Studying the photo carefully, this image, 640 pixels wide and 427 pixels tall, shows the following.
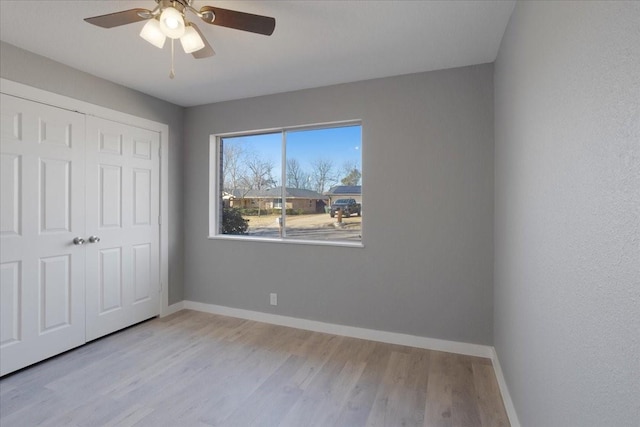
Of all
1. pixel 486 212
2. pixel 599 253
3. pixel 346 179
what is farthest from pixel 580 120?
pixel 346 179

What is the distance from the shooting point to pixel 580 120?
0.95 m

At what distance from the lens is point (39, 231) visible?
2.43 meters

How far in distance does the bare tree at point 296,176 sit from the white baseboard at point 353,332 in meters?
1.43

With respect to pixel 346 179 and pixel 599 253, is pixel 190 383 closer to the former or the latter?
pixel 346 179

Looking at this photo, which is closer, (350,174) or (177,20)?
(177,20)

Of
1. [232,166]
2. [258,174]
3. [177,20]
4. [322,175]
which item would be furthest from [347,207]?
[177,20]

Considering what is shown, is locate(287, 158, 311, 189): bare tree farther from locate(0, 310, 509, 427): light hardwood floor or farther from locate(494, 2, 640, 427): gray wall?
locate(494, 2, 640, 427): gray wall

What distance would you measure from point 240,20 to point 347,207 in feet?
6.33

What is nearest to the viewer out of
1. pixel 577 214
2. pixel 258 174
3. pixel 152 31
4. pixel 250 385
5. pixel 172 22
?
pixel 577 214

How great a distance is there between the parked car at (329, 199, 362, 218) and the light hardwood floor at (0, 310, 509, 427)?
4.03ft

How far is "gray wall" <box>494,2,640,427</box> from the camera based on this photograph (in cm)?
72

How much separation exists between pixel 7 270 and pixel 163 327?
139 centimetres

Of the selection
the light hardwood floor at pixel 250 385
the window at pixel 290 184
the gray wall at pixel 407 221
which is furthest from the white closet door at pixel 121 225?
the gray wall at pixel 407 221

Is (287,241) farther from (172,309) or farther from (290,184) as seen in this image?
(172,309)
